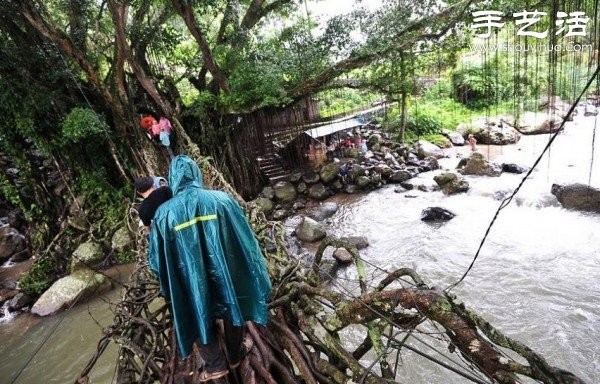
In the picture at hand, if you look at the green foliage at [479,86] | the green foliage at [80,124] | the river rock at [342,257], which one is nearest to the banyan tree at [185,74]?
the green foliage at [80,124]

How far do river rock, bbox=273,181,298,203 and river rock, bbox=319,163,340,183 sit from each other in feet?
3.22

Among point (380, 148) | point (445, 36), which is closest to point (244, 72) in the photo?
point (445, 36)

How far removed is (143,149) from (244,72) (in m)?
3.03

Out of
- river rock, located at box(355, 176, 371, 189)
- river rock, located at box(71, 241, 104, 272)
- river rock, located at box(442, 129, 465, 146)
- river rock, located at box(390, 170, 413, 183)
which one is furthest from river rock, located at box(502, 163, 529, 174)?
river rock, located at box(71, 241, 104, 272)

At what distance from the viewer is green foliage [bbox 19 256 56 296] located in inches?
267

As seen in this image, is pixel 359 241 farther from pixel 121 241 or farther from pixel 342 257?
pixel 121 241

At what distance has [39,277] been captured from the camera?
7062 millimetres

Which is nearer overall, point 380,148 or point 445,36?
point 445,36

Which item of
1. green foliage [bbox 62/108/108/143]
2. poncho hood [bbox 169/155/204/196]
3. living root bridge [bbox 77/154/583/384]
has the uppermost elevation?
green foliage [bbox 62/108/108/143]

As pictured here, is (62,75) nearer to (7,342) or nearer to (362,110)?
(7,342)

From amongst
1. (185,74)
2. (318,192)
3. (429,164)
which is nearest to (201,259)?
(318,192)

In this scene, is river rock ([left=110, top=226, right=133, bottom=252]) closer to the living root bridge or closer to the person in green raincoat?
the living root bridge

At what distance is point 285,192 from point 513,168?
6.50 m

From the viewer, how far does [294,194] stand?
999cm
